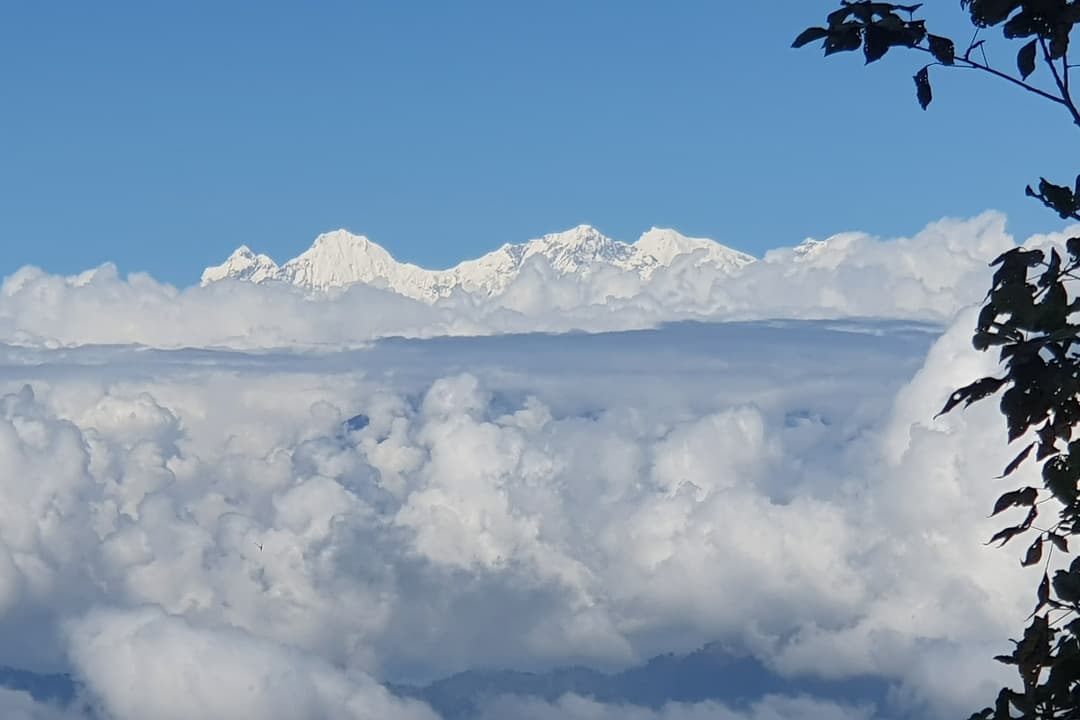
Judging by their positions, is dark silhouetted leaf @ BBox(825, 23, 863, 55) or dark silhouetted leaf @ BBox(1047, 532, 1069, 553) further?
dark silhouetted leaf @ BBox(825, 23, 863, 55)

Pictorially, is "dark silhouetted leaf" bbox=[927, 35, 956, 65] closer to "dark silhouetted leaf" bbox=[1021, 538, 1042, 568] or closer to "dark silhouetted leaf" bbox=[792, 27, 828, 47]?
"dark silhouetted leaf" bbox=[792, 27, 828, 47]

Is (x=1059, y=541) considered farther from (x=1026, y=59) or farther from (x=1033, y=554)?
(x=1026, y=59)

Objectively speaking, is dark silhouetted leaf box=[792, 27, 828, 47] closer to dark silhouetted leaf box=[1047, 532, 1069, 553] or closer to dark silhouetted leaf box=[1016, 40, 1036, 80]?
dark silhouetted leaf box=[1016, 40, 1036, 80]

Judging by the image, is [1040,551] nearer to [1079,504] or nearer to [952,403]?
[1079,504]

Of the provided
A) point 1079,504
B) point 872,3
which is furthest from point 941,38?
point 1079,504

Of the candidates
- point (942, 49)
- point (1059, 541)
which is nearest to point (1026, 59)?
point (942, 49)

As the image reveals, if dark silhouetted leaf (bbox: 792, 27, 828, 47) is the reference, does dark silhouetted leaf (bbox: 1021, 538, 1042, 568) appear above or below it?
below

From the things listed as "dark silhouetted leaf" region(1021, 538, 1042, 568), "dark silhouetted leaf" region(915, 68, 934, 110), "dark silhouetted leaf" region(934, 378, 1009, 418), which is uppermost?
"dark silhouetted leaf" region(915, 68, 934, 110)

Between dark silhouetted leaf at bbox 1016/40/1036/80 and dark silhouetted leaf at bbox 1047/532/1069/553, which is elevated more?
dark silhouetted leaf at bbox 1016/40/1036/80

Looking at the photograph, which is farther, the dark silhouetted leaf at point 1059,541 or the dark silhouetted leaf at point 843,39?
the dark silhouetted leaf at point 843,39

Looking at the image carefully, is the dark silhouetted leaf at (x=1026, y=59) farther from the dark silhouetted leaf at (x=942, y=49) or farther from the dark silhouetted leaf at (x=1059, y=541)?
the dark silhouetted leaf at (x=1059, y=541)

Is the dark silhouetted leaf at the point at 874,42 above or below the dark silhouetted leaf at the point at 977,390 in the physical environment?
above

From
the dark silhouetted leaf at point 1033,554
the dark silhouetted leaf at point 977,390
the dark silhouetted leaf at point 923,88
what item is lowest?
the dark silhouetted leaf at point 1033,554

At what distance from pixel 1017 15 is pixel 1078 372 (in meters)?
3.03
